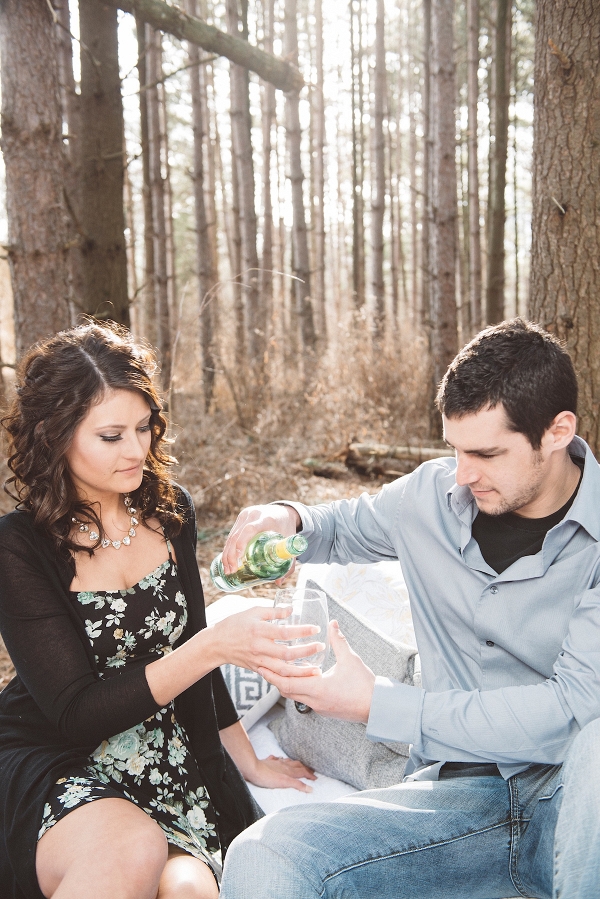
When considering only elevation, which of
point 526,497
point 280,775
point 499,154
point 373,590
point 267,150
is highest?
point 267,150

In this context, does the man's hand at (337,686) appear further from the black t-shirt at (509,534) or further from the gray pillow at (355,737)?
the gray pillow at (355,737)

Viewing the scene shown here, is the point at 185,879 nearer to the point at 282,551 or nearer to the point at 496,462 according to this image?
the point at 282,551

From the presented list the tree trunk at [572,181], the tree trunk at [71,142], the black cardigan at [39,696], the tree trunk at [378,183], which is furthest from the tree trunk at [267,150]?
the black cardigan at [39,696]

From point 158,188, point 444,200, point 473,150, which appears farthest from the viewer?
point 473,150

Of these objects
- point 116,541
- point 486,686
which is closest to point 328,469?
point 116,541

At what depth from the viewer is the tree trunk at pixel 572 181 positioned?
11.6 ft

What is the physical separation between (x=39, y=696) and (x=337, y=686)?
2.69 ft

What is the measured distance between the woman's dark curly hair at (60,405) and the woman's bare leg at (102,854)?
29.1 inches

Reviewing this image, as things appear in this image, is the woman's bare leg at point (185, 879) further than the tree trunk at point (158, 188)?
No

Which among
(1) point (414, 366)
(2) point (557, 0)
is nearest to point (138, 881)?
(2) point (557, 0)

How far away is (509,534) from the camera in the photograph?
7.30 ft

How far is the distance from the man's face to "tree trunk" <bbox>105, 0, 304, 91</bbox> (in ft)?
11.5

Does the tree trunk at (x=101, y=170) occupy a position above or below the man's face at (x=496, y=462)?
above

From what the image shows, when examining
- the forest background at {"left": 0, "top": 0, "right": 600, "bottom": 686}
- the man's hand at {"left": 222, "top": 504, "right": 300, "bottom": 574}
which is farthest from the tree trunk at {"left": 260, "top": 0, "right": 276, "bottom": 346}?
the man's hand at {"left": 222, "top": 504, "right": 300, "bottom": 574}
